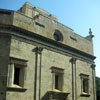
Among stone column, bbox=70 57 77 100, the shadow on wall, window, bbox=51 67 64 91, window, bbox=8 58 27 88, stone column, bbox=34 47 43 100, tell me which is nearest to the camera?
window, bbox=8 58 27 88

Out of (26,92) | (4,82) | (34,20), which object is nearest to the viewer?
(4,82)

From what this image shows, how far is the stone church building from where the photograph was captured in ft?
48.9

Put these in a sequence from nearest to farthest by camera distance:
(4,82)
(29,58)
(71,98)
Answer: (4,82) → (29,58) → (71,98)

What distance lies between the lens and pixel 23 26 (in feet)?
54.2

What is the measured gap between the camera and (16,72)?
15734mm

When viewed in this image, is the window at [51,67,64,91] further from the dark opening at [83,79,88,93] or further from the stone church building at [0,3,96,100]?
the dark opening at [83,79,88,93]

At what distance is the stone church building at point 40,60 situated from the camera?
48.9ft

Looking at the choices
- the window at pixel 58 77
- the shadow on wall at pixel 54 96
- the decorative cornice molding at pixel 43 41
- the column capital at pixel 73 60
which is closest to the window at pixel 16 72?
the decorative cornice molding at pixel 43 41

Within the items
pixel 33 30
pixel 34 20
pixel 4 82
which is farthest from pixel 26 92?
pixel 34 20

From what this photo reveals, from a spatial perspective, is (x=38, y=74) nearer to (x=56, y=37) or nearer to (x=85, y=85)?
(x=56, y=37)

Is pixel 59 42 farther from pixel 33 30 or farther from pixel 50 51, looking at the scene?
pixel 33 30

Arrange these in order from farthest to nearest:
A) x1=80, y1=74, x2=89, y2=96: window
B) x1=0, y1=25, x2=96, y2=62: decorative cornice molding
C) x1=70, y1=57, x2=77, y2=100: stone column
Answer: x1=80, y1=74, x2=89, y2=96: window → x1=70, y1=57, x2=77, y2=100: stone column → x1=0, y1=25, x2=96, y2=62: decorative cornice molding

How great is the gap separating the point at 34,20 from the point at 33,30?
45.8 inches

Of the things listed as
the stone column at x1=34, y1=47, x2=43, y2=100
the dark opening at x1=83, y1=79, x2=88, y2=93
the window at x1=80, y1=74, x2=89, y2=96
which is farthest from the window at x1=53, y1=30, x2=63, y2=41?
the dark opening at x1=83, y1=79, x2=88, y2=93
